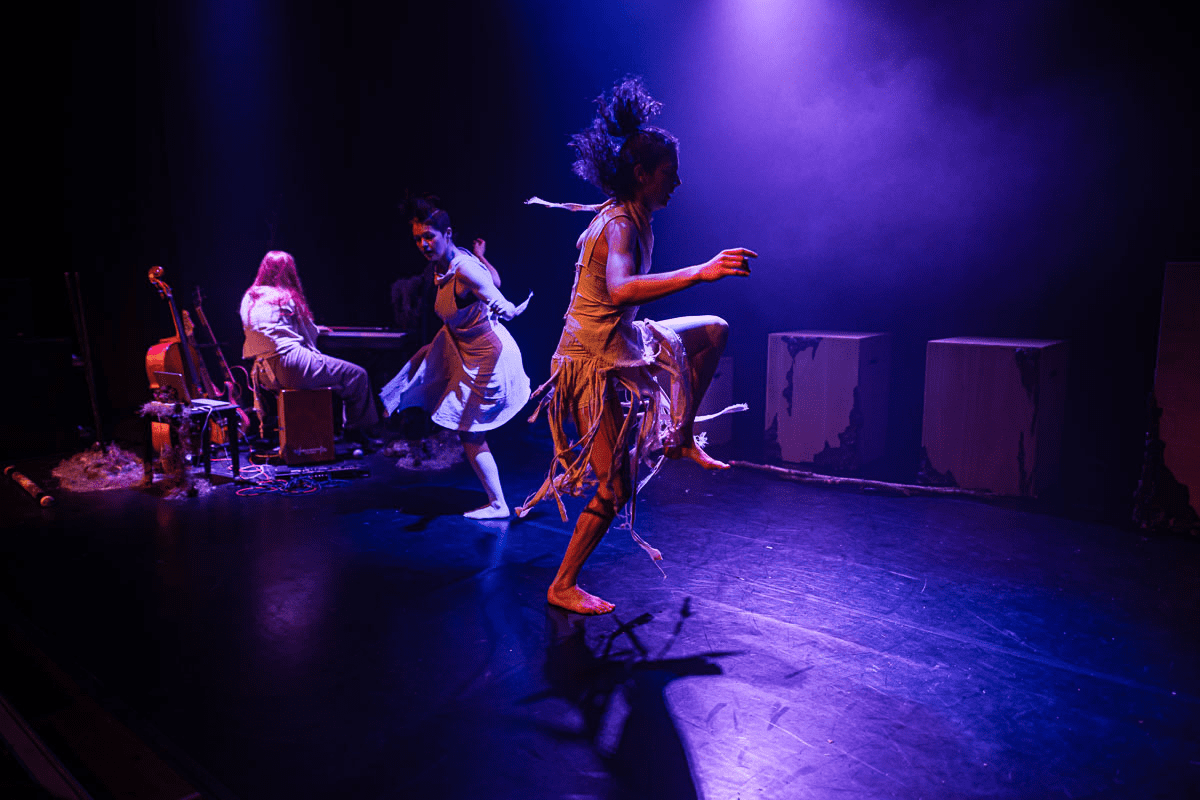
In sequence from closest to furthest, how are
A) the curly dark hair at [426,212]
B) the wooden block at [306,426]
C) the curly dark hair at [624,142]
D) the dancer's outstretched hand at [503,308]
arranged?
1. the curly dark hair at [624,142]
2. the curly dark hair at [426,212]
3. the dancer's outstretched hand at [503,308]
4. the wooden block at [306,426]

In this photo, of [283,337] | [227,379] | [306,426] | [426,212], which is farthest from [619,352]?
[227,379]

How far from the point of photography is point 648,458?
3096 millimetres

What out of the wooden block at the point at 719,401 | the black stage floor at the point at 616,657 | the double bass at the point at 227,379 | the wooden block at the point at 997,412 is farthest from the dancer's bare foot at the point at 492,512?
the double bass at the point at 227,379

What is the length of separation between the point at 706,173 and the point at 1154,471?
13.2 feet

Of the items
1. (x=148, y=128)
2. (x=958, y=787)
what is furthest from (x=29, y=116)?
(x=958, y=787)

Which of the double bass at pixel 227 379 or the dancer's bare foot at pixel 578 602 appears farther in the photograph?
the double bass at pixel 227 379

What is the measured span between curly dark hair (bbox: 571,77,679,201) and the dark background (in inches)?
139

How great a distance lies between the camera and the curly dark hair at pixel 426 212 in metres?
4.04

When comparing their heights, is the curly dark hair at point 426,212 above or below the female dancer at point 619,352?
above

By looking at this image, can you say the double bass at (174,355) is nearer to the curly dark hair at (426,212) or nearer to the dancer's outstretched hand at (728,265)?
the curly dark hair at (426,212)

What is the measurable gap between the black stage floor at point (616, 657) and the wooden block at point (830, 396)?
1110 mm

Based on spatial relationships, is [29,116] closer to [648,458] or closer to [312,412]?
[312,412]

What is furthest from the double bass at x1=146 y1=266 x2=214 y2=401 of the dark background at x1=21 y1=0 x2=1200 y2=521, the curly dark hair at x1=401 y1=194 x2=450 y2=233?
the curly dark hair at x1=401 y1=194 x2=450 y2=233

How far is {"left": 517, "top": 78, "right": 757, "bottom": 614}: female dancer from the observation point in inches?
105
